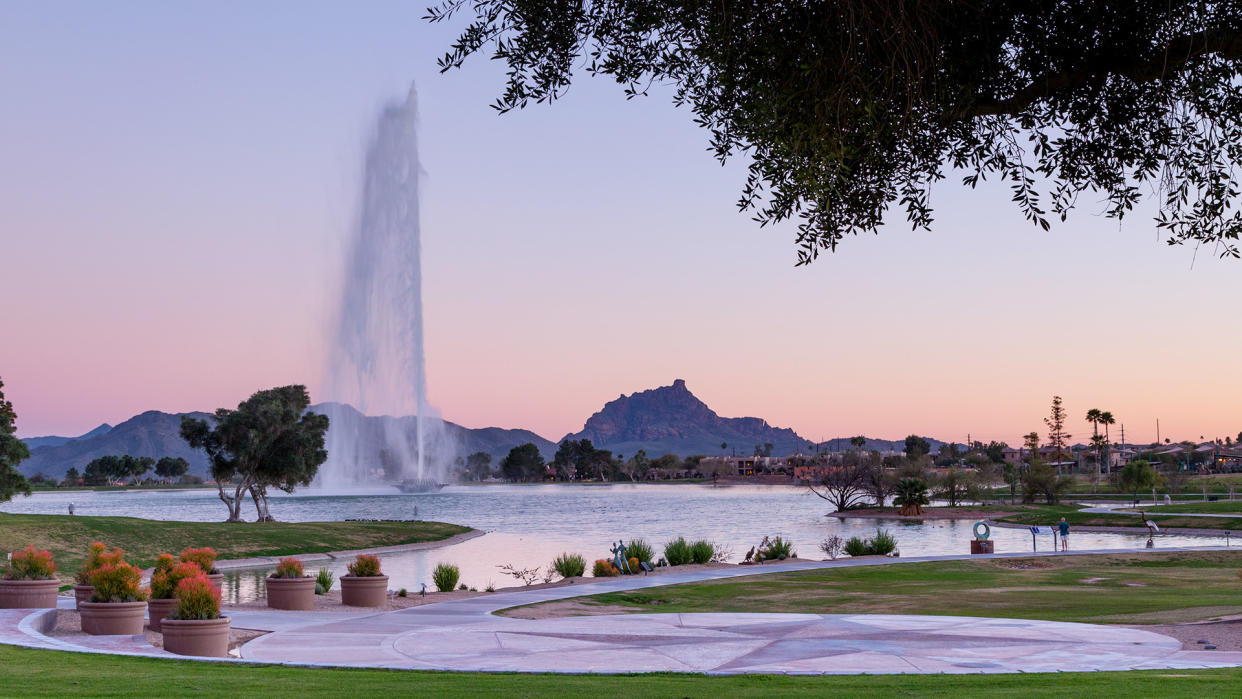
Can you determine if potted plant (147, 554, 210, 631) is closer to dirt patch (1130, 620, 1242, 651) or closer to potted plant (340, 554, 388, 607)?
potted plant (340, 554, 388, 607)

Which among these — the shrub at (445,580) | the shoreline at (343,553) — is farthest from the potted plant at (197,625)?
the shoreline at (343,553)

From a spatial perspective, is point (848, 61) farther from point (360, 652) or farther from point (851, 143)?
point (360, 652)

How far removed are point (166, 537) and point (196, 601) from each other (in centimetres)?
3983

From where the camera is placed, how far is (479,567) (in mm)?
47438

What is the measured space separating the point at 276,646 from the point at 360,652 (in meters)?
1.56

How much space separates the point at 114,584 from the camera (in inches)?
733

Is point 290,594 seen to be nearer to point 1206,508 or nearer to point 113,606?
point 113,606

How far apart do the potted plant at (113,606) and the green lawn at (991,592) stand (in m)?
10.4

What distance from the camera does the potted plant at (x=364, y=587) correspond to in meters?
24.9

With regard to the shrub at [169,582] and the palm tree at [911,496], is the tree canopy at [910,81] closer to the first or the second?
the shrub at [169,582]

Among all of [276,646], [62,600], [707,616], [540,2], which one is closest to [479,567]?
[62,600]

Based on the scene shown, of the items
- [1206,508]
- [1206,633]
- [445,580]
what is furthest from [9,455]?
[1206,508]

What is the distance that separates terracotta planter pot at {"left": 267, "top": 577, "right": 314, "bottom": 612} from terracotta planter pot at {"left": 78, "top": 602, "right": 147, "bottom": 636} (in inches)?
200

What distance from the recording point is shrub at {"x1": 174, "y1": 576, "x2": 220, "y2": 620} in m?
15.8
